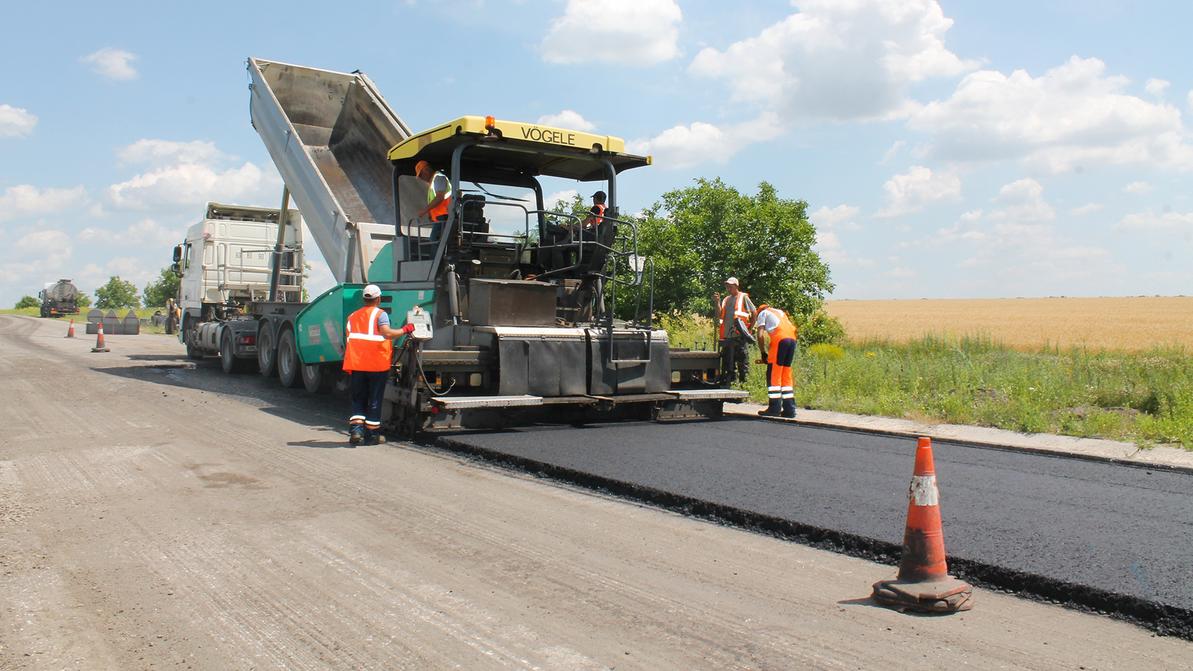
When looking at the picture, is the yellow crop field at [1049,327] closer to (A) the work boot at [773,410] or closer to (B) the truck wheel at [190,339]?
(A) the work boot at [773,410]

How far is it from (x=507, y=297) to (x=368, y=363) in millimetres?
1349

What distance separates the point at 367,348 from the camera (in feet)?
25.8

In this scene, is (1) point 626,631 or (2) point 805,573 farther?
(2) point 805,573

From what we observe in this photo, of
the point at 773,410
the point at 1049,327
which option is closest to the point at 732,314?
the point at 773,410

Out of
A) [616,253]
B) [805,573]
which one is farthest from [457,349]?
[805,573]

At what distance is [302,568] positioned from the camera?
4180 millimetres

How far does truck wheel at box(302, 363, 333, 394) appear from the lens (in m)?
10.8

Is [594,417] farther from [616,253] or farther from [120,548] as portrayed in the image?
[120,548]

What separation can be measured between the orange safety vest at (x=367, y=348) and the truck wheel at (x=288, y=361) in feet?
12.6

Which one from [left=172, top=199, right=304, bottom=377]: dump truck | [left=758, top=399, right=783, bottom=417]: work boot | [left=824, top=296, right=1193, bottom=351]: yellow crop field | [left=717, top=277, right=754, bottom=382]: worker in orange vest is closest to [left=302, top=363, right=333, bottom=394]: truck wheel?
[left=172, top=199, right=304, bottom=377]: dump truck

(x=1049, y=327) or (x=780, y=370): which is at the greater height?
(x=1049, y=327)

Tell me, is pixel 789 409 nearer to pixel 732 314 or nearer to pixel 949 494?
pixel 732 314

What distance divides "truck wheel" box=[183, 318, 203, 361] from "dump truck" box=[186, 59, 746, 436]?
612 centimetres

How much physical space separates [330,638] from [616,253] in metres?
5.85
